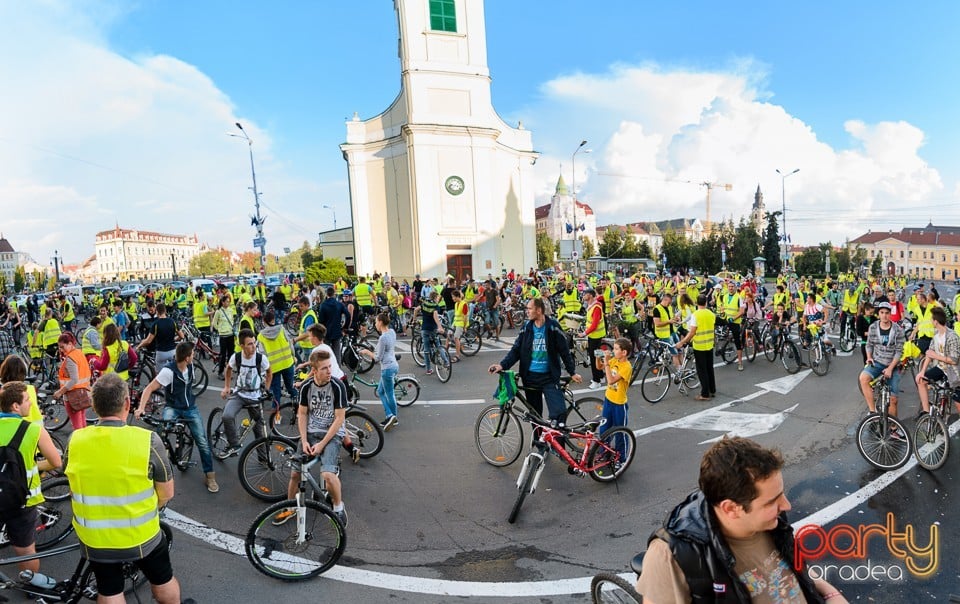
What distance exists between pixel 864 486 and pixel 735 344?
274 inches

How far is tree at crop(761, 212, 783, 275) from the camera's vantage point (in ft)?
193

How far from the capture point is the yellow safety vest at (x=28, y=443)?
3.88 meters

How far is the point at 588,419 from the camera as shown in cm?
718

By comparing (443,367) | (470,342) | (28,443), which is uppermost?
(28,443)

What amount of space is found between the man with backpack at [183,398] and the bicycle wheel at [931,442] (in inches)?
319

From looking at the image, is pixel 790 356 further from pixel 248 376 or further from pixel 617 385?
pixel 248 376

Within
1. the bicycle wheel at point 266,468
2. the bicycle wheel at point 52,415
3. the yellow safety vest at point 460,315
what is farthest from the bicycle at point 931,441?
the bicycle wheel at point 52,415

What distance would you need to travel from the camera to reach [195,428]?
6.25 metres

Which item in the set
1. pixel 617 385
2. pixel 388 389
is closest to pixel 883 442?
pixel 617 385

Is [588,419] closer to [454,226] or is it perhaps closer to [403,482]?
[403,482]

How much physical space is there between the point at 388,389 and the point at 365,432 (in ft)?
3.97

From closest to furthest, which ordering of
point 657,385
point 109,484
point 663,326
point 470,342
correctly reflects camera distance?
1. point 109,484
2. point 657,385
3. point 663,326
4. point 470,342

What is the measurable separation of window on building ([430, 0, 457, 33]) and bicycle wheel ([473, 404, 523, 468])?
3539 cm

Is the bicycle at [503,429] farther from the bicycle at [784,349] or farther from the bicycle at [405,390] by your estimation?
the bicycle at [784,349]
